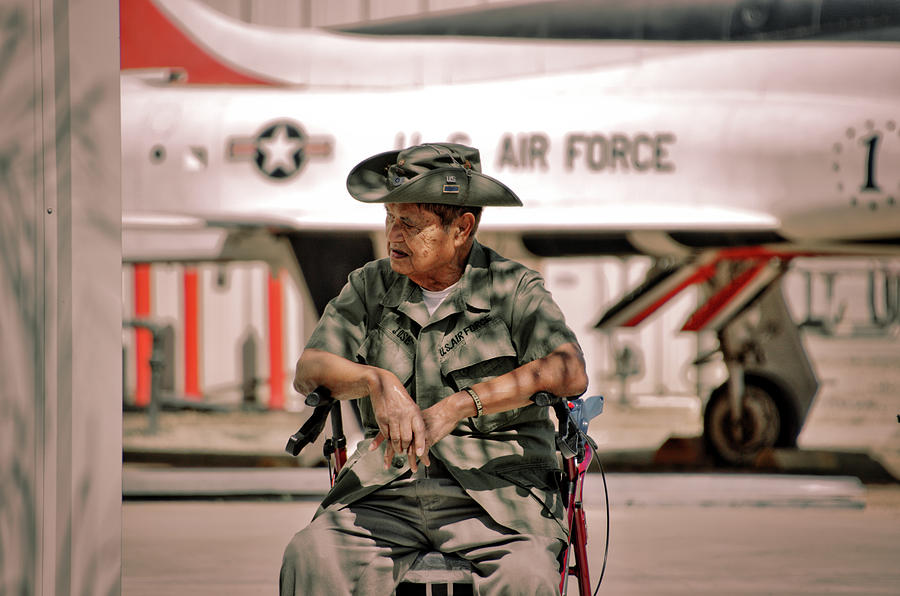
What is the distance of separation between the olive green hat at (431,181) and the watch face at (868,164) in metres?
5.65

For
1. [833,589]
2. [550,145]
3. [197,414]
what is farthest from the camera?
[197,414]

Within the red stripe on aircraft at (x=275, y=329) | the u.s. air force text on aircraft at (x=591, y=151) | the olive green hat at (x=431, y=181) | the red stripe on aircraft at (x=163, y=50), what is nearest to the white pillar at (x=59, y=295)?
the olive green hat at (x=431, y=181)

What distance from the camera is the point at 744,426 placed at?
809 cm

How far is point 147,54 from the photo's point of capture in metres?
9.38

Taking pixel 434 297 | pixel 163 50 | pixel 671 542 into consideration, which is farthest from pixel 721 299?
pixel 434 297

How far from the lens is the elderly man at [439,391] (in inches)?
99.4

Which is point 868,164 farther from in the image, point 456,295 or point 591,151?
point 456,295

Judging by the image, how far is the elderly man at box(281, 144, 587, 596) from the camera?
2525 millimetres

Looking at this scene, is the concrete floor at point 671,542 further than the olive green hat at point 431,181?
Yes

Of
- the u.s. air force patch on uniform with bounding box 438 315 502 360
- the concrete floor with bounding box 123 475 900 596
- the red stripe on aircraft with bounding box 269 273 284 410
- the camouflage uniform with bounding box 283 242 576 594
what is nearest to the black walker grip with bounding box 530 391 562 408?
the camouflage uniform with bounding box 283 242 576 594

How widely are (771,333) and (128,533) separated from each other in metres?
4.90

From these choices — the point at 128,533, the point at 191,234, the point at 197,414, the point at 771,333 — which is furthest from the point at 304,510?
the point at 197,414

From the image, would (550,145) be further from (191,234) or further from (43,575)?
(43,575)

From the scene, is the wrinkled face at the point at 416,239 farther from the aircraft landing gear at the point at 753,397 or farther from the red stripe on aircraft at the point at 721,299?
the aircraft landing gear at the point at 753,397
